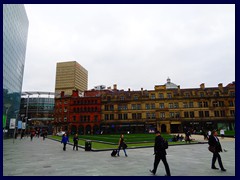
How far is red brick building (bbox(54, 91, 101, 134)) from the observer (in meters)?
60.8

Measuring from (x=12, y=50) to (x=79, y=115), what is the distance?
29.3 m

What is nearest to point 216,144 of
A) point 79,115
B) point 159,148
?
point 159,148

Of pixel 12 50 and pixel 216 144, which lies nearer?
pixel 216 144

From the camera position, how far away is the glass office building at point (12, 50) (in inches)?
1470

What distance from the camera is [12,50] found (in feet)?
138

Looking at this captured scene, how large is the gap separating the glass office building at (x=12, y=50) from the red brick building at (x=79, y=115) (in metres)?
19.0

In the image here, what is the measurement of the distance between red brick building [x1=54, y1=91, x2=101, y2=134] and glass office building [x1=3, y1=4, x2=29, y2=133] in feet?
62.2

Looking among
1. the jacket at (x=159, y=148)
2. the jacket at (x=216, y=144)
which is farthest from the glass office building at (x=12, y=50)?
the jacket at (x=216, y=144)

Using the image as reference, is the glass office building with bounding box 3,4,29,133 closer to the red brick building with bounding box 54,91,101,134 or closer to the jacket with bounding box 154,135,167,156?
the red brick building with bounding box 54,91,101,134

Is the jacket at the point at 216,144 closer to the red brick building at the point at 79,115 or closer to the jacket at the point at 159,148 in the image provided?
the jacket at the point at 159,148

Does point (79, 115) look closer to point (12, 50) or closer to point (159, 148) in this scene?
point (12, 50)
